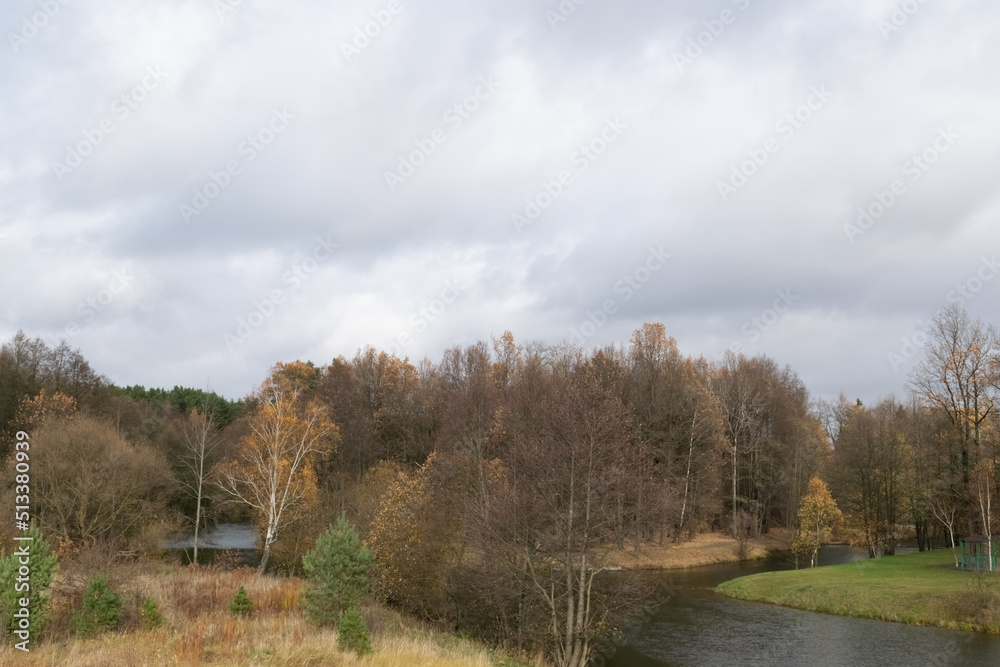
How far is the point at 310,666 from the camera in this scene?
13.6 meters

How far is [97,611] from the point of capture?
17109mm

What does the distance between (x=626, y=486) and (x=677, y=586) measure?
29.7 meters

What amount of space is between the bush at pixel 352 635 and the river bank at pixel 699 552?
38.7m

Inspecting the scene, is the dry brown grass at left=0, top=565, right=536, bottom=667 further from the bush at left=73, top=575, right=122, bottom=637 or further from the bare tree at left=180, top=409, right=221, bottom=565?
the bare tree at left=180, top=409, right=221, bottom=565

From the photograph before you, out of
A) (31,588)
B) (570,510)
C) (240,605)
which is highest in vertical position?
(570,510)

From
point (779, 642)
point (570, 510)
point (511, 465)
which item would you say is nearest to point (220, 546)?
point (511, 465)

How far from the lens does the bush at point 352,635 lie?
1548 centimetres

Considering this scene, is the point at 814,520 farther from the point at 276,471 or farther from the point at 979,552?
the point at 276,471

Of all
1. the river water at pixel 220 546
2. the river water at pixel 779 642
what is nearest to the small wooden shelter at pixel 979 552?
the river water at pixel 779 642

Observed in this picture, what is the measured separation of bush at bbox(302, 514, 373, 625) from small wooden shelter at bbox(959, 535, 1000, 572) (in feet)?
117

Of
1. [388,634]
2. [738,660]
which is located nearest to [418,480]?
[388,634]

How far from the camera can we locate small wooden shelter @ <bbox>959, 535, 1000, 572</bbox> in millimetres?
37344

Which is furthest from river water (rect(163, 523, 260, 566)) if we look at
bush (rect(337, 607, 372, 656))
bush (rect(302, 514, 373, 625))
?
bush (rect(337, 607, 372, 656))

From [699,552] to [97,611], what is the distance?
52943mm
